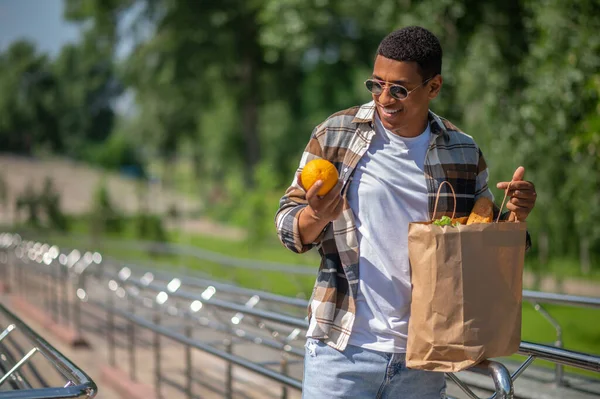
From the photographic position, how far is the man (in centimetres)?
212

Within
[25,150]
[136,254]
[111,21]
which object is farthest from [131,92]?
[25,150]

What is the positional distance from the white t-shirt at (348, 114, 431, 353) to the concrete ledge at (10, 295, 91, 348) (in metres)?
7.31

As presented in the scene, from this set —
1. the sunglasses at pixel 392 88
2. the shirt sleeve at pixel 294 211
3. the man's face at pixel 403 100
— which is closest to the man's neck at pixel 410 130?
the man's face at pixel 403 100

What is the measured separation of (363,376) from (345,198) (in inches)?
17.7

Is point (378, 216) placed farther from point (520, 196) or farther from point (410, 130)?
point (520, 196)

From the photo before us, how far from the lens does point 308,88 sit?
31.6 metres

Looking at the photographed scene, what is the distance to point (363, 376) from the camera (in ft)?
7.03

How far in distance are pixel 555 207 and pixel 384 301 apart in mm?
10749

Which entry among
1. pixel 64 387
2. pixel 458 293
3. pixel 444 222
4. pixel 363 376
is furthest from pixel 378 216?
pixel 64 387

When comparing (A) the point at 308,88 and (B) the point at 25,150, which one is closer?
(A) the point at 308,88

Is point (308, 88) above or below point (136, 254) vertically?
above

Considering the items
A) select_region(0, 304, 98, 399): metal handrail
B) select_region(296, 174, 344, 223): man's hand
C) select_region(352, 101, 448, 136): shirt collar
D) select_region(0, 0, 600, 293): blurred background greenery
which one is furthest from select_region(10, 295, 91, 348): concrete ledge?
select_region(296, 174, 344, 223): man's hand

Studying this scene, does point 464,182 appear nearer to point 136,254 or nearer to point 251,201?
point 251,201

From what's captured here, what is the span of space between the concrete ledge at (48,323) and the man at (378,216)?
7168 millimetres
